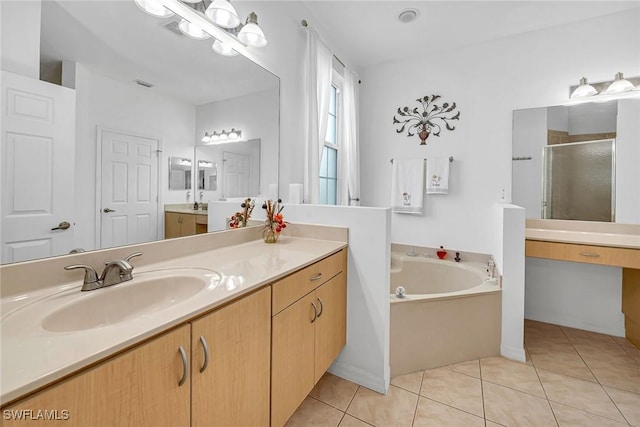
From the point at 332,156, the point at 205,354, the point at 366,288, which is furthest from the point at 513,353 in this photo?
the point at 332,156

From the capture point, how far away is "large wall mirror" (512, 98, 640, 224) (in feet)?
7.16

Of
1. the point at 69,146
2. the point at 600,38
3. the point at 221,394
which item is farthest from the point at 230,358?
the point at 600,38

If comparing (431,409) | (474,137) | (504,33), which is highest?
(504,33)

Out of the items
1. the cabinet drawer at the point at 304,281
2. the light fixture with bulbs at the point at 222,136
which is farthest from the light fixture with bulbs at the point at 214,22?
the cabinet drawer at the point at 304,281

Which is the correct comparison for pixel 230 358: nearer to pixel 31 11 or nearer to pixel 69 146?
pixel 69 146

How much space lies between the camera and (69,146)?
35.7 inches

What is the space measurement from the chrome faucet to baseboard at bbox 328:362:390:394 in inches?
52.4

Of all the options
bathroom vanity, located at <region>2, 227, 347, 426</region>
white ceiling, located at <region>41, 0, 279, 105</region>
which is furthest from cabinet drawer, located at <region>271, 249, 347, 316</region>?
white ceiling, located at <region>41, 0, 279, 105</region>

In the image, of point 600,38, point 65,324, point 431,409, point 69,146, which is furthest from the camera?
point 600,38

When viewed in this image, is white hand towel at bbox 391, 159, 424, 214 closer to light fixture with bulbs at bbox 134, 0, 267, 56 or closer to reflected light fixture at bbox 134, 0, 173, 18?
light fixture with bulbs at bbox 134, 0, 267, 56

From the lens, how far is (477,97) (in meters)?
2.69

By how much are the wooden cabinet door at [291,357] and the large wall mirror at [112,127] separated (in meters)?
0.66

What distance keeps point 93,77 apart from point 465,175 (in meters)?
2.85

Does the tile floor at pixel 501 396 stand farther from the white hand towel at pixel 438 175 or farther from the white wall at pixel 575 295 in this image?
the white hand towel at pixel 438 175
